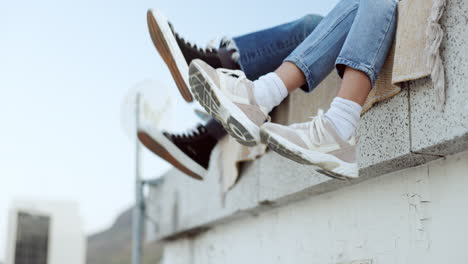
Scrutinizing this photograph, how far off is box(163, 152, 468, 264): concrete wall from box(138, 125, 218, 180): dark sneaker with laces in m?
0.48

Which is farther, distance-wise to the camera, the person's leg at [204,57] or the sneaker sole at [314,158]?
the person's leg at [204,57]

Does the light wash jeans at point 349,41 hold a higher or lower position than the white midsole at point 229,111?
higher

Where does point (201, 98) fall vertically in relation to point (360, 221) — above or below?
above

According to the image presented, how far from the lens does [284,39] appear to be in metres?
2.36

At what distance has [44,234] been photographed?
472 inches

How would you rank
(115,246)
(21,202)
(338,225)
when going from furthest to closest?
1. (115,246)
2. (21,202)
3. (338,225)

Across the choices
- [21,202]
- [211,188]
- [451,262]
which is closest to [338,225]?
[451,262]

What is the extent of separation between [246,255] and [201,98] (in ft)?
5.70

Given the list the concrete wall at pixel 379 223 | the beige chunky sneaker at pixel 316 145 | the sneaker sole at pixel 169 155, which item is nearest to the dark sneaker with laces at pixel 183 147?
the sneaker sole at pixel 169 155

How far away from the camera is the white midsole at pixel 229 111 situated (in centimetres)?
160

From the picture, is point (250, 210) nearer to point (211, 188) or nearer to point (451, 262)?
point (211, 188)

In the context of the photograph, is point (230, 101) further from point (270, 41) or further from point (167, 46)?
point (270, 41)

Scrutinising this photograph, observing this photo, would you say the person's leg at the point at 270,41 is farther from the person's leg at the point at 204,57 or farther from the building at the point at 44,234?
the building at the point at 44,234

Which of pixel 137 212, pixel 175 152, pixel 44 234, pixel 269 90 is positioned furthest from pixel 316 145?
pixel 44 234
